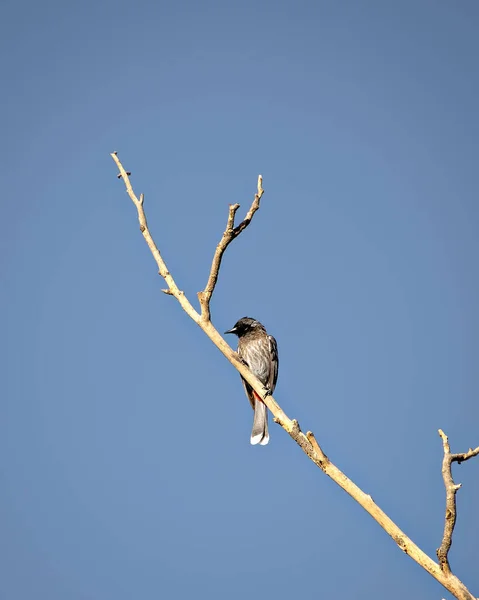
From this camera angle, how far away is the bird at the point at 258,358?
956cm

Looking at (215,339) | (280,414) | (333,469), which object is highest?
(215,339)

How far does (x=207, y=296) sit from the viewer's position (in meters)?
6.00

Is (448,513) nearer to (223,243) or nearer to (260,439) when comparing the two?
(223,243)

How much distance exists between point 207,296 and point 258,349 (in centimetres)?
437

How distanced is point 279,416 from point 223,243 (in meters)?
1.46

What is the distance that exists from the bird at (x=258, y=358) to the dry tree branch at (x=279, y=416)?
10.6 ft

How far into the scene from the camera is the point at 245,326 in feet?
35.2

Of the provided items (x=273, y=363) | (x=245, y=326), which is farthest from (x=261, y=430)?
(x=245, y=326)

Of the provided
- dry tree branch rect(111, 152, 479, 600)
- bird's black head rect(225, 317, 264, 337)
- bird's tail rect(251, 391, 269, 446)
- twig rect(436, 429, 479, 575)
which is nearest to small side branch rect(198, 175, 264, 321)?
dry tree branch rect(111, 152, 479, 600)

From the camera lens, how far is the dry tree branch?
4.49 meters

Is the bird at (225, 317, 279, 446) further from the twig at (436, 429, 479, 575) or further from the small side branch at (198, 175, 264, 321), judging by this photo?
A: the twig at (436, 429, 479, 575)

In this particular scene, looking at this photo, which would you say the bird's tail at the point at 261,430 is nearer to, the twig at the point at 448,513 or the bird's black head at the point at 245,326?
the bird's black head at the point at 245,326

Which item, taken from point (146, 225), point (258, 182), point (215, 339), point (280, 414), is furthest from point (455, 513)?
point (146, 225)

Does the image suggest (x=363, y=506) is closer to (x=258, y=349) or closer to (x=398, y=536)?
(x=398, y=536)
